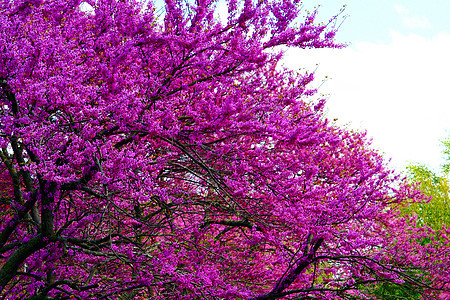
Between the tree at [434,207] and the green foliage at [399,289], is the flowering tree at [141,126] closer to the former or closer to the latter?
the green foliage at [399,289]

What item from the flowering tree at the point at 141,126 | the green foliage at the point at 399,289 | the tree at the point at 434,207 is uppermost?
the tree at the point at 434,207

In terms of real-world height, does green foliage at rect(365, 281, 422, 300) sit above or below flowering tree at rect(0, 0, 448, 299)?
below

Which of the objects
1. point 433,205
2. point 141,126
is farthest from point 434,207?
point 141,126

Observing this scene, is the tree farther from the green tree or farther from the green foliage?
the green foliage

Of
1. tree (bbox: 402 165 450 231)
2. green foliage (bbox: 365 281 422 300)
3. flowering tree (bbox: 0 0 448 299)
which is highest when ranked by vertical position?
tree (bbox: 402 165 450 231)

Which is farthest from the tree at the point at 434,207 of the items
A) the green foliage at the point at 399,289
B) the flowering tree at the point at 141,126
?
the flowering tree at the point at 141,126

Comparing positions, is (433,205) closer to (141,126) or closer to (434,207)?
(434,207)

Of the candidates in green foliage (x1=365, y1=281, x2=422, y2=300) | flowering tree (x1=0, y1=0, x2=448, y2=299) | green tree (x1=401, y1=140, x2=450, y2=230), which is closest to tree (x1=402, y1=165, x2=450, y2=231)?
green tree (x1=401, y1=140, x2=450, y2=230)

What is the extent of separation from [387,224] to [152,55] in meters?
9.61

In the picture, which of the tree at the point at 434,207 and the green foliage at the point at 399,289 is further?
the tree at the point at 434,207

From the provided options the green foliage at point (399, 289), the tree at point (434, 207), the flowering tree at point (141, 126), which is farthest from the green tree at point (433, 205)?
the flowering tree at point (141, 126)

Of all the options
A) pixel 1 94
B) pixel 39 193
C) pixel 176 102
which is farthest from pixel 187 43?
pixel 39 193

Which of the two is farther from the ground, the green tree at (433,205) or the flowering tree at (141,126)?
the green tree at (433,205)

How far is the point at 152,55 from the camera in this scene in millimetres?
6641
